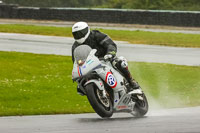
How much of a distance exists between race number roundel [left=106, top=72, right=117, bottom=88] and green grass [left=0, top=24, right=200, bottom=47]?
17.4 meters

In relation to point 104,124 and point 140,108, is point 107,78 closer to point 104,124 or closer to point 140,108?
point 104,124

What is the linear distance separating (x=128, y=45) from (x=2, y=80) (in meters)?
12.0

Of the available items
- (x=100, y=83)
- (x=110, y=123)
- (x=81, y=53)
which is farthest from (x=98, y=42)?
(x=110, y=123)

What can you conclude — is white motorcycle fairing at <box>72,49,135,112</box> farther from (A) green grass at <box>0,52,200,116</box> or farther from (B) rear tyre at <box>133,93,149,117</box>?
(A) green grass at <box>0,52,200,116</box>

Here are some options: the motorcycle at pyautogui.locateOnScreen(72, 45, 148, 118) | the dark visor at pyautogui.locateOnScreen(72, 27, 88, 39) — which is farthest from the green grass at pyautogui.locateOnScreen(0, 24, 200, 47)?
the dark visor at pyautogui.locateOnScreen(72, 27, 88, 39)

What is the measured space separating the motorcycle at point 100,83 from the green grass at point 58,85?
1625 millimetres

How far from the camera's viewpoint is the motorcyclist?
27.8 ft

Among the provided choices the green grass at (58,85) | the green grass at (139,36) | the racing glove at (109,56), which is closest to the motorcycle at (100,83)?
the racing glove at (109,56)

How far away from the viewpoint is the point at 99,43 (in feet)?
28.9

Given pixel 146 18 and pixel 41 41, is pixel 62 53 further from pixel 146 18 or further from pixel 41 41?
pixel 146 18

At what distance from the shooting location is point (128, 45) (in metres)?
24.8

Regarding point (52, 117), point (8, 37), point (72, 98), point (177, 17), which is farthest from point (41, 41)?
point (52, 117)

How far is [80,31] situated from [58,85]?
4.91m

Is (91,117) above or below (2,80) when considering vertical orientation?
above
